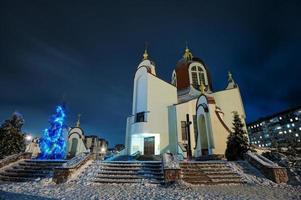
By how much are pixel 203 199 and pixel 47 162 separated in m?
9.18

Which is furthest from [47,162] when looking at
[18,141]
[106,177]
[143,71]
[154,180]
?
[143,71]

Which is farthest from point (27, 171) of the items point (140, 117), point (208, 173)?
point (140, 117)

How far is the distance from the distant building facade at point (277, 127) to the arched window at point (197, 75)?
3878 cm

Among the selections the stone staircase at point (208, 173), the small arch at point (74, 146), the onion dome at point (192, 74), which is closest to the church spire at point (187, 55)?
the onion dome at point (192, 74)

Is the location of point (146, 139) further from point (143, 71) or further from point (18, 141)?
point (18, 141)

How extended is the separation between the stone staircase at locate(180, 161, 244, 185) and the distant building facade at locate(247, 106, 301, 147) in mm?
54292

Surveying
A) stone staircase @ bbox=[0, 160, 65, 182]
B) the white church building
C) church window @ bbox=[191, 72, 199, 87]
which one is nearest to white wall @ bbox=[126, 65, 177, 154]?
the white church building

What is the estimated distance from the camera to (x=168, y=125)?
22016 mm

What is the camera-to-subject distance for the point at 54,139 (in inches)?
570

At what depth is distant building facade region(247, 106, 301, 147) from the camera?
59.1 metres

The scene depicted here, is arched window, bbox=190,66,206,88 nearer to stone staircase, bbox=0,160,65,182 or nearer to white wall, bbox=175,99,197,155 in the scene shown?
white wall, bbox=175,99,197,155

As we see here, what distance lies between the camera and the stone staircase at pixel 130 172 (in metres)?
7.75

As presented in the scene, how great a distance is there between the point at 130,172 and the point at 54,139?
362 inches

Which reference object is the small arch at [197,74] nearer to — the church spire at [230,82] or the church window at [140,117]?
the church spire at [230,82]
